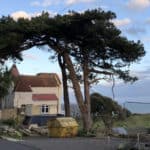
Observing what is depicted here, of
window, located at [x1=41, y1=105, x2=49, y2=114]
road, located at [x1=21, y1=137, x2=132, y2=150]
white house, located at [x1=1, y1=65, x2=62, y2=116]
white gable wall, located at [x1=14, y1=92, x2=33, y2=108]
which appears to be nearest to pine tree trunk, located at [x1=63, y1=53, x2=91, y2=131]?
road, located at [x1=21, y1=137, x2=132, y2=150]

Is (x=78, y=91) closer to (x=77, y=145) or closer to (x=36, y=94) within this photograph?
(x=77, y=145)

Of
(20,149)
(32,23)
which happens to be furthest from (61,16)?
(20,149)

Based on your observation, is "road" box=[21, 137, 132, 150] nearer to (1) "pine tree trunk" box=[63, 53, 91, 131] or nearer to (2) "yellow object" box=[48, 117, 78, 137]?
(2) "yellow object" box=[48, 117, 78, 137]

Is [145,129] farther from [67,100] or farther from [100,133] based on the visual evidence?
[67,100]

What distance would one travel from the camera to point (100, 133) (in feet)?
134

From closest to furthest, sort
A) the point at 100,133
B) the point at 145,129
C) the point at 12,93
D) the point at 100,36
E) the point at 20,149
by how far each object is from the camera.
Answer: the point at 20,149 < the point at 145,129 < the point at 100,133 < the point at 100,36 < the point at 12,93

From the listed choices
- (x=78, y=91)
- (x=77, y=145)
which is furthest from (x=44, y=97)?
(x=77, y=145)

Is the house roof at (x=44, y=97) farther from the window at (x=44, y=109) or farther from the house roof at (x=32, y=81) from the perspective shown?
the house roof at (x=32, y=81)

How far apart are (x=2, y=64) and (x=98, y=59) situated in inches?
350

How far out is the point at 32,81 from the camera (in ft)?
300

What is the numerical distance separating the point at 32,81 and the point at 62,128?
2002 inches

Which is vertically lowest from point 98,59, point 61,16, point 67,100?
point 67,100

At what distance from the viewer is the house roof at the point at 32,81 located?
293 feet

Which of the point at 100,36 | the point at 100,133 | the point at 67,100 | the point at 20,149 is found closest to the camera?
the point at 20,149
